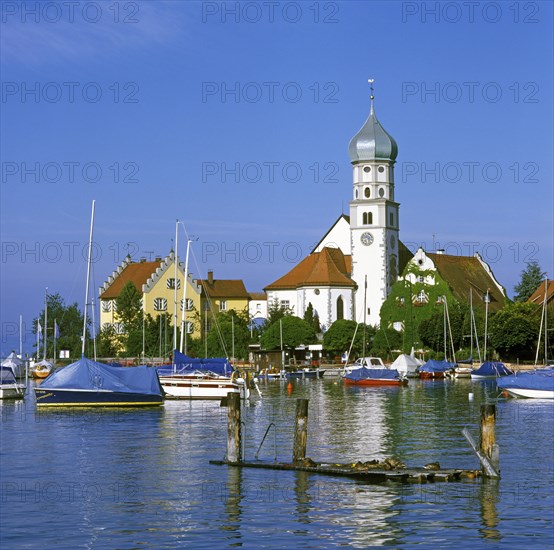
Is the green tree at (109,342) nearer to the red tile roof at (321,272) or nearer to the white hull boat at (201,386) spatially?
the red tile roof at (321,272)

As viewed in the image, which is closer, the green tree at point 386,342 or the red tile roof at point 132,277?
the green tree at point 386,342

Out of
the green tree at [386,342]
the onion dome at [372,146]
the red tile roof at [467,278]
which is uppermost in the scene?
the onion dome at [372,146]

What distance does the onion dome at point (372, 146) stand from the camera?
5640 inches

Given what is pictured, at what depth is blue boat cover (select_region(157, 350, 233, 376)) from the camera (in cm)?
7394

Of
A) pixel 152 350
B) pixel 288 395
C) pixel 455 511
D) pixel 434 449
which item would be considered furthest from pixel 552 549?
pixel 152 350

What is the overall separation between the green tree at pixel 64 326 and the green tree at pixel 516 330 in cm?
4336

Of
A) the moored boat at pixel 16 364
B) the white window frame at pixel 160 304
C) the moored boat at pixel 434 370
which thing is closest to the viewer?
the moored boat at pixel 434 370

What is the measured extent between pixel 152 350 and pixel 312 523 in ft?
320

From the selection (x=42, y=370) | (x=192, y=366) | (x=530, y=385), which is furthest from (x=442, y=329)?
(x=192, y=366)

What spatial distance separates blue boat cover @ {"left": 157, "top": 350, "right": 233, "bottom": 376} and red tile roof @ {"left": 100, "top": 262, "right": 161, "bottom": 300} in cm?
6886

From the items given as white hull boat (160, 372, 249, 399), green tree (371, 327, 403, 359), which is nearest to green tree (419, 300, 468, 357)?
green tree (371, 327, 403, 359)

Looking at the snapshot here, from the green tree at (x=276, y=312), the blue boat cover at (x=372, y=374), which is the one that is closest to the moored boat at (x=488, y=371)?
the blue boat cover at (x=372, y=374)

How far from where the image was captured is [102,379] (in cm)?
6353

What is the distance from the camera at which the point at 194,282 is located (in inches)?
5807
